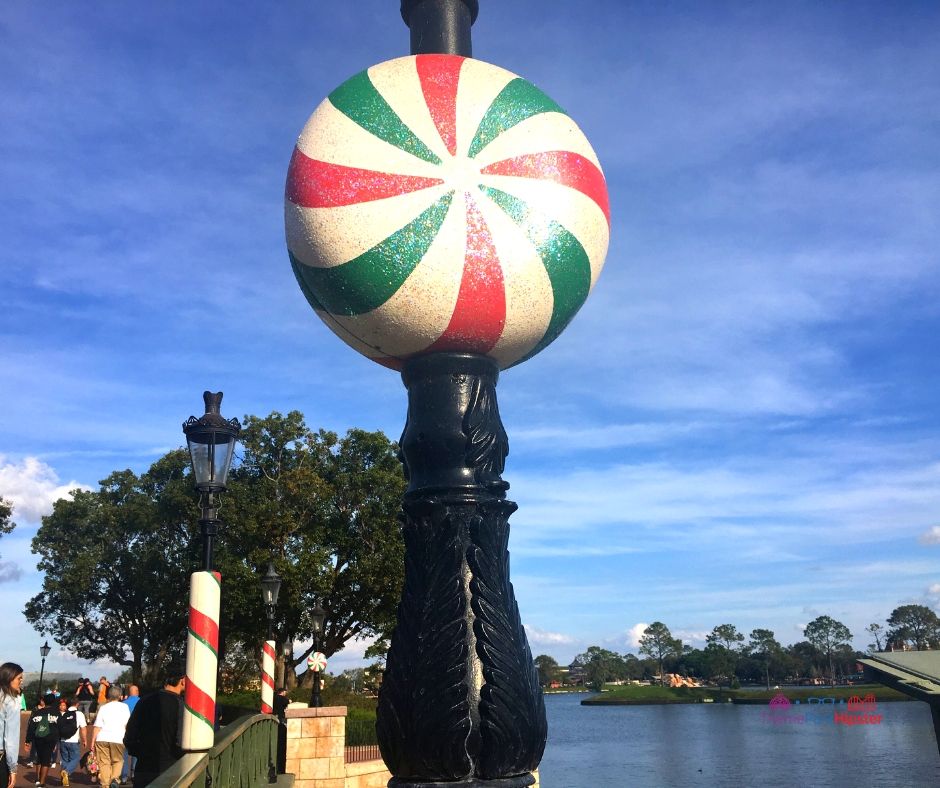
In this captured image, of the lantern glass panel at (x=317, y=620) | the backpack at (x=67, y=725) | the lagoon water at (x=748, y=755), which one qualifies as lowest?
the lagoon water at (x=748, y=755)

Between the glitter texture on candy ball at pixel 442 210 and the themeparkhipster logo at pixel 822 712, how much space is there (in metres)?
80.2

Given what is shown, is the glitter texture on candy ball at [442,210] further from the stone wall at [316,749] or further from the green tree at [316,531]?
the green tree at [316,531]

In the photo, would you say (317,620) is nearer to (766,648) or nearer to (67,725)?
(67,725)

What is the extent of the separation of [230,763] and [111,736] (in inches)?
203

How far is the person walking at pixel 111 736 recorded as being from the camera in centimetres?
998

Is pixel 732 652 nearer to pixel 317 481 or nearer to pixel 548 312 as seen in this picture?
pixel 317 481

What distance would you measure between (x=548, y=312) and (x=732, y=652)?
146 metres

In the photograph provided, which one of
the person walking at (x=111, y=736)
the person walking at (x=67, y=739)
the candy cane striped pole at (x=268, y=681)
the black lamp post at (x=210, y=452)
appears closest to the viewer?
the black lamp post at (x=210, y=452)

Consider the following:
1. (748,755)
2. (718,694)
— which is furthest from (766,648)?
(748,755)

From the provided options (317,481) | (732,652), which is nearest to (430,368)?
(317,481)

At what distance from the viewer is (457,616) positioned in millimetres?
3660

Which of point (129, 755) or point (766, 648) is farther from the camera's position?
point (766, 648)

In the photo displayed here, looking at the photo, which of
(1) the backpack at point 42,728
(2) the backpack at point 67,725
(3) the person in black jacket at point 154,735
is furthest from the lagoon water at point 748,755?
(3) the person in black jacket at point 154,735

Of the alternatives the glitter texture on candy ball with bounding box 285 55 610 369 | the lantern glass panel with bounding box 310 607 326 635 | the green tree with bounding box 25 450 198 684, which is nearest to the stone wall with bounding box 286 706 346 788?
the lantern glass panel with bounding box 310 607 326 635
